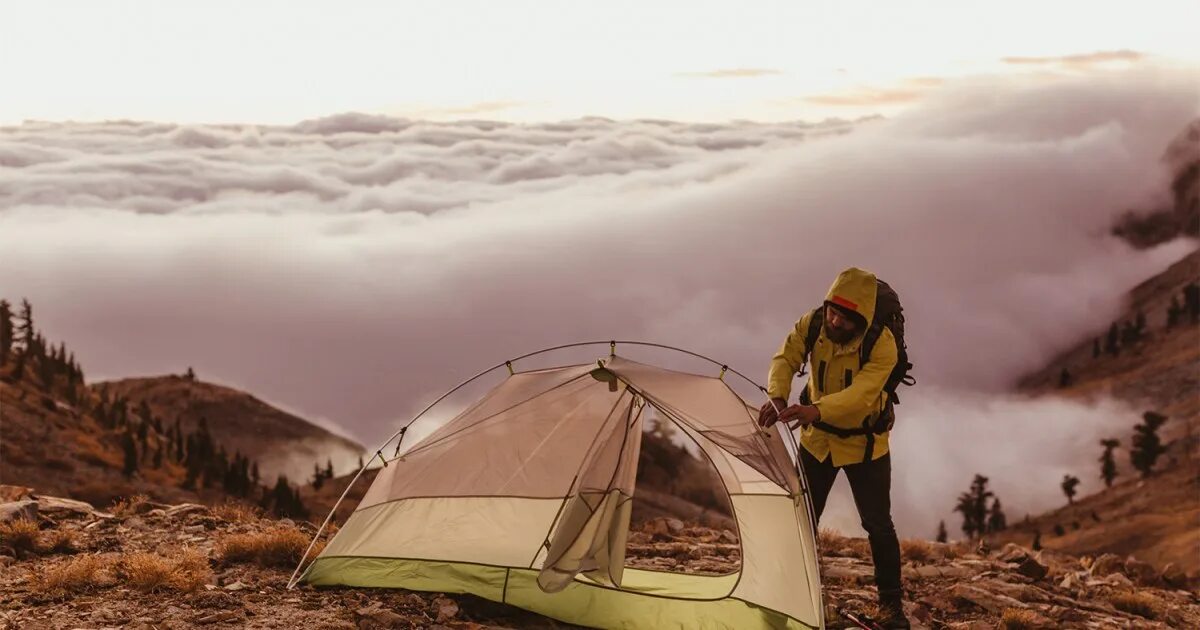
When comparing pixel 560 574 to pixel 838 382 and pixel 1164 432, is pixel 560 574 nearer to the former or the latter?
pixel 838 382

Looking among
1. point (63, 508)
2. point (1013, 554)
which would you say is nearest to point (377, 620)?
point (63, 508)

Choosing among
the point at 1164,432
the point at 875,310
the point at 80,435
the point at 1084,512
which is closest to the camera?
the point at 875,310

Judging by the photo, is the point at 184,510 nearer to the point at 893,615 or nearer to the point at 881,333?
the point at 893,615

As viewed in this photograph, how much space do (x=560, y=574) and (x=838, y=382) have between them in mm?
2910

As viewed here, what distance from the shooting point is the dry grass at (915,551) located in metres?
13.8

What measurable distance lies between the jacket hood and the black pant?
4.33 ft

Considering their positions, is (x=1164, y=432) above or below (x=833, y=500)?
above

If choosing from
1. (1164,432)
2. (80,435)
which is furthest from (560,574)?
(1164,432)

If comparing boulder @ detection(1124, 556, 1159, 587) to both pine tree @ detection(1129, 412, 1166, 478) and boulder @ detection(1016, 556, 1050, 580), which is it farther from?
pine tree @ detection(1129, 412, 1166, 478)

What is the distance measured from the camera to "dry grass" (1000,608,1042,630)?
1102 cm

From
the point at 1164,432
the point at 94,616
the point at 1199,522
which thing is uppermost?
the point at 1164,432

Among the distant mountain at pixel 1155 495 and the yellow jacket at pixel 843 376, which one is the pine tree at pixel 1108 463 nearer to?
the distant mountain at pixel 1155 495

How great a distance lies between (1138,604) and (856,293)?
7.01m

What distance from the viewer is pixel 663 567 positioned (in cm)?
1176
